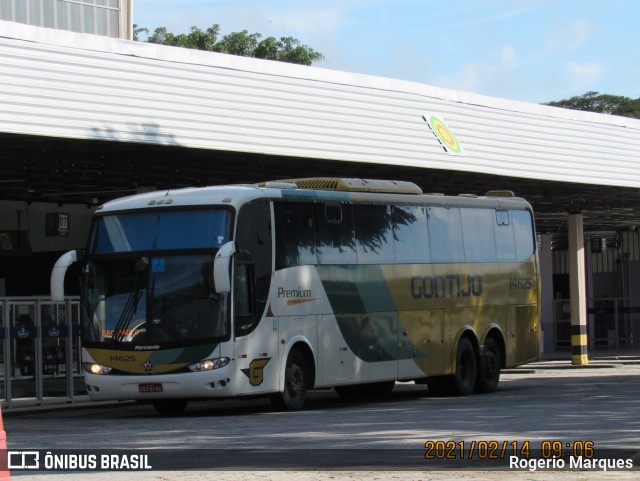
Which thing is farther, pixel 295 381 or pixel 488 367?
pixel 488 367

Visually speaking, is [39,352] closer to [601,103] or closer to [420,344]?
[420,344]

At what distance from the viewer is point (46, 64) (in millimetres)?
20438

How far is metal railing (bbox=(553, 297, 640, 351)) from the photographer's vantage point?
54.1 metres

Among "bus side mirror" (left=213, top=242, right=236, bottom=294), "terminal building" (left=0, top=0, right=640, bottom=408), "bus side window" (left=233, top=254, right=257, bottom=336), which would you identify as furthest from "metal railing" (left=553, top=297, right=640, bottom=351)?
"bus side mirror" (left=213, top=242, right=236, bottom=294)

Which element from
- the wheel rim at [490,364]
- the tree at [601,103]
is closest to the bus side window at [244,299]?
the wheel rim at [490,364]

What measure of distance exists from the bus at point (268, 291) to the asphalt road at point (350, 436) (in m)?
0.66

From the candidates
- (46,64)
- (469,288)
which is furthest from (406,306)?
(46,64)

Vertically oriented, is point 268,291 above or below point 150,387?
above

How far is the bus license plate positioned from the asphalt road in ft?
1.53

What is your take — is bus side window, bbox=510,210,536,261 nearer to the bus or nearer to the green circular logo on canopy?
the green circular logo on canopy

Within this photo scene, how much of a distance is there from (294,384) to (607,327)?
36.7 m

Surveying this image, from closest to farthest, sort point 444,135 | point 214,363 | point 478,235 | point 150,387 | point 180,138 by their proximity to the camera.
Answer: point 214,363 → point 150,387 → point 180,138 → point 478,235 → point 444,135

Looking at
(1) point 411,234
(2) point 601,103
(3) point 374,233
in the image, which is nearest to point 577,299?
(1) point 411,234

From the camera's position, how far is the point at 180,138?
22.2 metres
